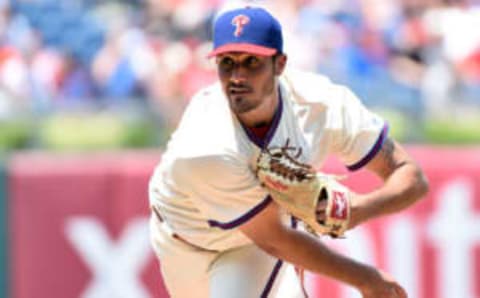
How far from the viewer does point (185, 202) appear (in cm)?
597

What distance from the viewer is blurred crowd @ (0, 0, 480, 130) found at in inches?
440

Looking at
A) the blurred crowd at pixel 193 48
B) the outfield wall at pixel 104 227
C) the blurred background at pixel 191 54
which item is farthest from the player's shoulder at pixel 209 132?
the blurred crowd at pixel 193 48

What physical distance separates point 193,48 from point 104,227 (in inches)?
105

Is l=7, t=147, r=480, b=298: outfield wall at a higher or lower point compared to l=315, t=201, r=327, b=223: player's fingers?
lower

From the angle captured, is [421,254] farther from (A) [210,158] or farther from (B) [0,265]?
(A) [210,158]

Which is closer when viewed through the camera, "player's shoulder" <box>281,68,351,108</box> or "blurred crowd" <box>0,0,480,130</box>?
"player's shoulder" <box>281,68,351,108</box>

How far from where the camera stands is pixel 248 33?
553 cm

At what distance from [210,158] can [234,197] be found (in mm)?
172

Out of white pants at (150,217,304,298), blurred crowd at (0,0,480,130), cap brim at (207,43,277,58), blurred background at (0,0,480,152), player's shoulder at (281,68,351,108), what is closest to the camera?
cap brim at (207,43,277,58)

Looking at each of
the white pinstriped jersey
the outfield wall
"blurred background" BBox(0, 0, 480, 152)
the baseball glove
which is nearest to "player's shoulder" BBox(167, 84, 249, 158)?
the white pinstriped jersey

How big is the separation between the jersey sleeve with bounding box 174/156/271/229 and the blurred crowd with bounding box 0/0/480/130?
4.87 metres

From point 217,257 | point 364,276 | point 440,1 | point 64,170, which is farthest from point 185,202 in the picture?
point 440,1

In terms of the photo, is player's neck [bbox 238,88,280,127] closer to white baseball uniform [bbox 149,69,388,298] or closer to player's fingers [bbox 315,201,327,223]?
white baseball uniform [bbox 149,69,388,298]

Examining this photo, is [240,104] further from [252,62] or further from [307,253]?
[307,253]
